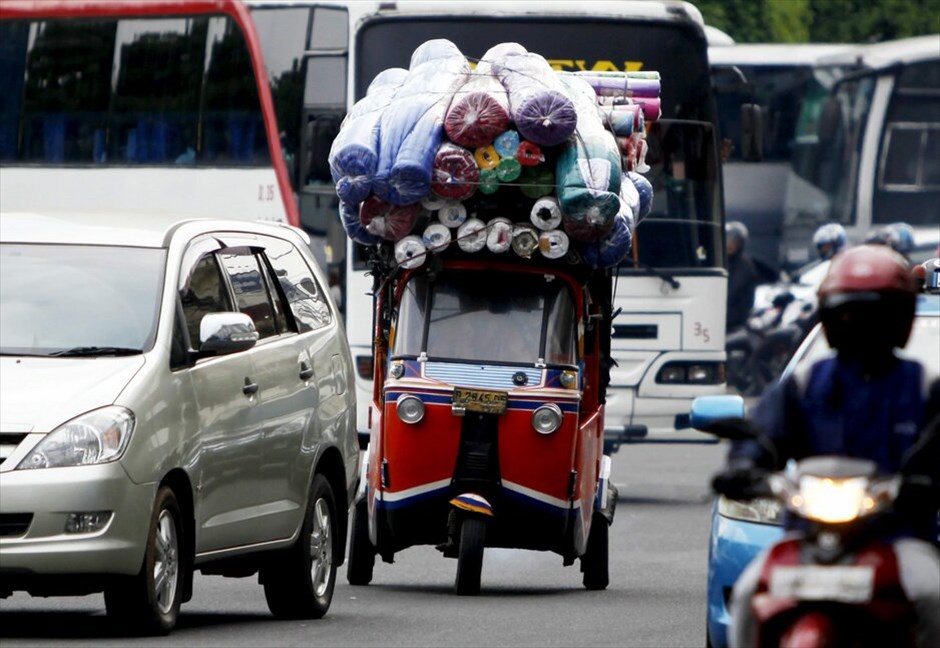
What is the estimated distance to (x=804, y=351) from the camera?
372 inches

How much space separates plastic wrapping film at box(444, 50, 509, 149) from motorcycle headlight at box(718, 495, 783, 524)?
422 cm

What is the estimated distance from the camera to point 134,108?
73.5 feet

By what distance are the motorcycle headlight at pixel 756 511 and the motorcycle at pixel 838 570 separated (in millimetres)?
2837

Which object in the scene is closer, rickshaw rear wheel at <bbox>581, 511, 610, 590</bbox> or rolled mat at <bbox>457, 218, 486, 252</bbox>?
rolled mat at <bbox>457, 218, 486, 252</bbox>

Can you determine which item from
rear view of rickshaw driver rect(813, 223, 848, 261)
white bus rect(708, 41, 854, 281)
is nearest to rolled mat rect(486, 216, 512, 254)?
rear view of rickshaw driver rect(813, 223, 848, 261)

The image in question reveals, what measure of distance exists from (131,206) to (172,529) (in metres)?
12.4

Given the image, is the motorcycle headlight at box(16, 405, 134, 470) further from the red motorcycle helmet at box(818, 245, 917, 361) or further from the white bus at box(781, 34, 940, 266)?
the white bus at box(781, 34, 940, 266)

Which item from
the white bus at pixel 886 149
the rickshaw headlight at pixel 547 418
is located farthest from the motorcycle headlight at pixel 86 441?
the white bus at pixel 886 149

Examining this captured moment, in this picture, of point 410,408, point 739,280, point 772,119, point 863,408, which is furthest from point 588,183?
point 772,119

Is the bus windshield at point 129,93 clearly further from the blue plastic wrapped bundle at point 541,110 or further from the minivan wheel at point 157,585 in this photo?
the minivan wheel at point 157,585

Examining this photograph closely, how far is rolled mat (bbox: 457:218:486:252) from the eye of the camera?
1254cm

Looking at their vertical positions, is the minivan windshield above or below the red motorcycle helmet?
below

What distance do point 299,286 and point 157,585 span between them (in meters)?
2.40

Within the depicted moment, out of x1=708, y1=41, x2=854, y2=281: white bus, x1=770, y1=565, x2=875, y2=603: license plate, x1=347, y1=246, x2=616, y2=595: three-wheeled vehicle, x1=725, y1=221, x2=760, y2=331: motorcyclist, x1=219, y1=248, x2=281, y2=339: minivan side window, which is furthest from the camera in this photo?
x1=708, y1=41, x2=854, y2=281: white bus
